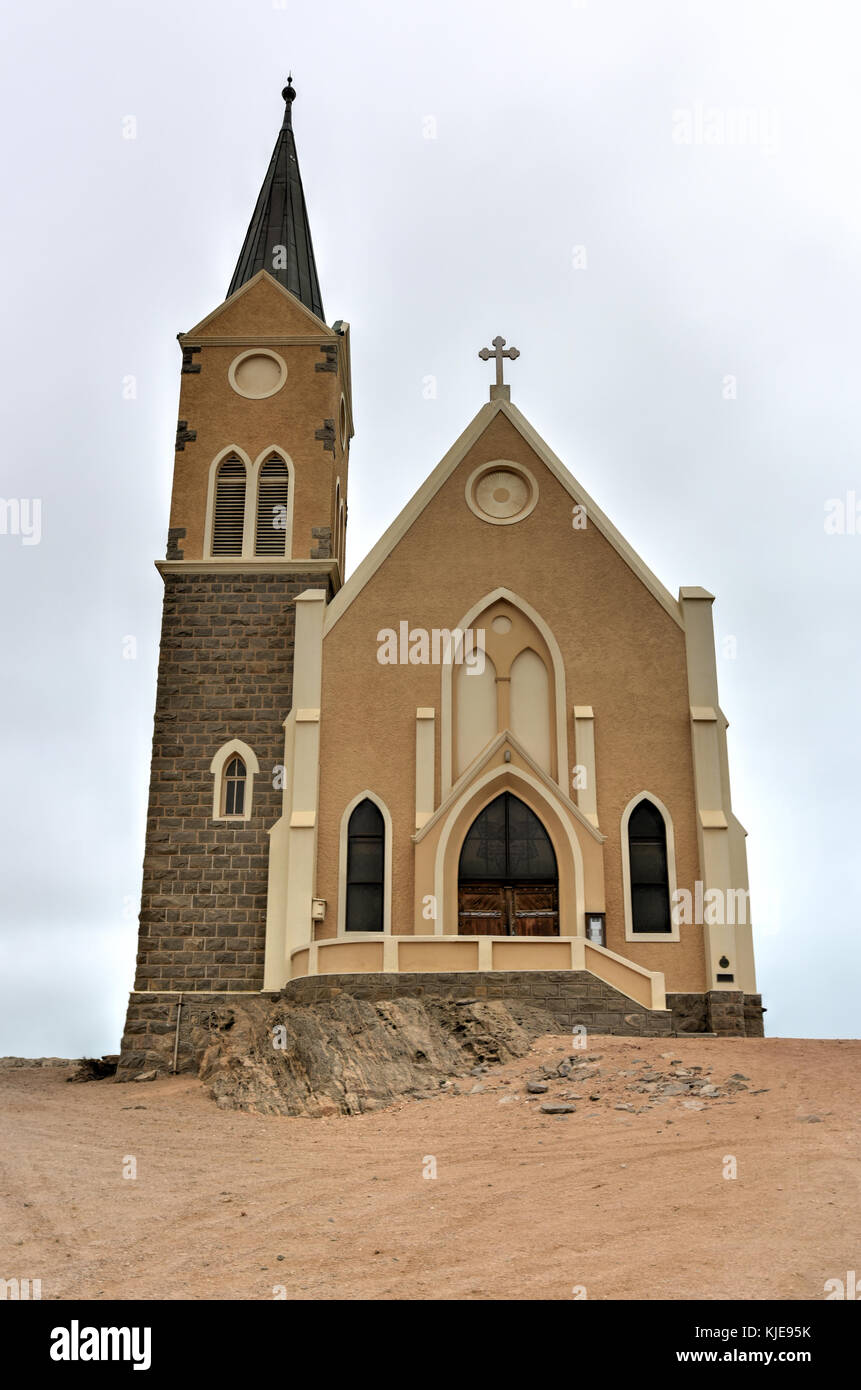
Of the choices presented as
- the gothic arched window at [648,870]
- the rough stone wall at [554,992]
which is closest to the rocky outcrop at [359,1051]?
the rough stone wall at [554,992]

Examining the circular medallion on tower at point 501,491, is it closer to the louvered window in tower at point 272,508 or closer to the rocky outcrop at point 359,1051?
the louvered window in tower at point 272,508

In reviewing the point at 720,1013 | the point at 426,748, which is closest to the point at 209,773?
the point at 426,748

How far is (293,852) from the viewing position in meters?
21.0

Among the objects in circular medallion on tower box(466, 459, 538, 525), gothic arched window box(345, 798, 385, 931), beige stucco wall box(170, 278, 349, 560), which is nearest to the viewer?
gothic arched window box(345, 798, 385, 931)

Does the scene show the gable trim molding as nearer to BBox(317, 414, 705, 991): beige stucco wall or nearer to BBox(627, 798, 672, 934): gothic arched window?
BBox(317, 414, 705, 991): beige stucco wall

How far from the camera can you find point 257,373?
25672mm

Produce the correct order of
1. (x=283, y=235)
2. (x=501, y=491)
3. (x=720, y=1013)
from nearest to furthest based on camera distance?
(x=720, y=1013), (x=501, y=491), (x=283, y=235)

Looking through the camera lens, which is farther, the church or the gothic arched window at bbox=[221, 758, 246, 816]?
the gothic arched window at bbox=[221, 758, 246, 816]

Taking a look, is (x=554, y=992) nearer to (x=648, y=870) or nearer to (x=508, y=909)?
(x=508, y=909)

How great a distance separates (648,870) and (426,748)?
429cm

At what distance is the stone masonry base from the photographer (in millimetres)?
17766

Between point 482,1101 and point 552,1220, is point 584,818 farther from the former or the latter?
point 552,1220

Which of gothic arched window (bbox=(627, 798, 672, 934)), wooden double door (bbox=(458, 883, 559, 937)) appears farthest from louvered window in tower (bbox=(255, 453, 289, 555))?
gothic arched window (bbox=(627, 798, 672, 934))

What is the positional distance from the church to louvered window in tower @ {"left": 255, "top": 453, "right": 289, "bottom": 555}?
1.7 inches
